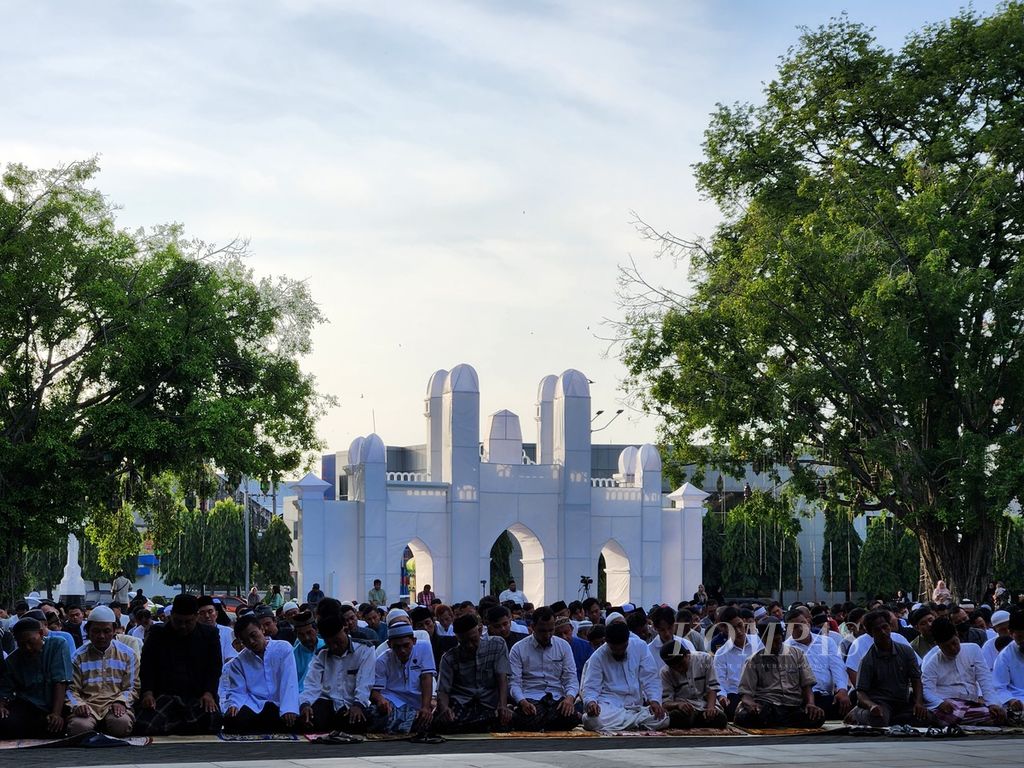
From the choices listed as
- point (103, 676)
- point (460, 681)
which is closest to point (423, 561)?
point (460, 681)

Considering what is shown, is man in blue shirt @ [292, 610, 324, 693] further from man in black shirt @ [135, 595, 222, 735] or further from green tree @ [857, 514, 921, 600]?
green tree @ [857, 514, 921, 600]

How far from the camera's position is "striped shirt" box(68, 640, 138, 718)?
→ 1245 cm

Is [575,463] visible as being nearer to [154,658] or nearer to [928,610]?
[928,610]

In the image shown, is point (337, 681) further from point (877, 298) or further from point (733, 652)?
point (877, 298)

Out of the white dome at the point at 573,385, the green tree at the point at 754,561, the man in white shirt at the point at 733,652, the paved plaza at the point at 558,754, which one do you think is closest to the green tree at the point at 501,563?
the green tree at the point at 754,561

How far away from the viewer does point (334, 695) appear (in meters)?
13.0

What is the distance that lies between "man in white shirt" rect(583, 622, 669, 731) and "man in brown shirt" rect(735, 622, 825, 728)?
3.14 feet

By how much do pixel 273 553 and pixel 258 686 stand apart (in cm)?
5568

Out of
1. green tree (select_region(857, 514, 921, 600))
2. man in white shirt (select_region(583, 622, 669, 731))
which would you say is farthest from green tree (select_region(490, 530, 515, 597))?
man in white shirt (select_region(583, 622, 669, 731))

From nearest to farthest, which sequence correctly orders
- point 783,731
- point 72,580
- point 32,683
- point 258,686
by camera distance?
point 32,683, point 258,686, point 783,731, point 72,580

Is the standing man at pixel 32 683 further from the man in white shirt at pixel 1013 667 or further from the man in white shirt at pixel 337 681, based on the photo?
the man in white shirt at pixel 1013 667

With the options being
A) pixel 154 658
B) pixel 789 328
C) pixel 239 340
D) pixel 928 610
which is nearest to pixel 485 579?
pixel 239 340

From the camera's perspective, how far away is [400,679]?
13242 millimetres

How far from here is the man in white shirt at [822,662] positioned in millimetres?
14484
